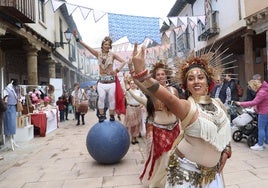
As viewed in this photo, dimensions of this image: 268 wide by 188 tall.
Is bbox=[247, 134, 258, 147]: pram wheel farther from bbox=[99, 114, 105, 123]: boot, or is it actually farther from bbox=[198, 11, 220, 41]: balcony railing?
bbox=[198, 11, 220, 41]: balcony railing

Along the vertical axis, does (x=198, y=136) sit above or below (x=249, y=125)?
above

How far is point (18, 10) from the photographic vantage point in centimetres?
987

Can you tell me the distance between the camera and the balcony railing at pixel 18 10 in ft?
30.8

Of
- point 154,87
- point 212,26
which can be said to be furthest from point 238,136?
point 212,26

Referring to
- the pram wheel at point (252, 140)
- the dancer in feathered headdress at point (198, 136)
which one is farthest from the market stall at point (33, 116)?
the dancer in feathered headdress at point (198, 136)

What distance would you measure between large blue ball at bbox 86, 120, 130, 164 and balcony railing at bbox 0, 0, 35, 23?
5636 mm

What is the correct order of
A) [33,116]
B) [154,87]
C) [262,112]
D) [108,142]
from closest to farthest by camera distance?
[154,87] → [108,142] → [262,112] → [33,116]

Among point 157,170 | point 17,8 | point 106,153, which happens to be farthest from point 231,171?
point 17,8

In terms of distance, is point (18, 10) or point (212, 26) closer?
point (18, 10)

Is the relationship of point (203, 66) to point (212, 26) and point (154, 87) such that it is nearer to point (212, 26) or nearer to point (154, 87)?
point (154, 87)

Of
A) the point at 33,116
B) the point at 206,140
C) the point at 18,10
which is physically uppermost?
the point at 18,10

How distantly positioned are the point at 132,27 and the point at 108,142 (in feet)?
26.9

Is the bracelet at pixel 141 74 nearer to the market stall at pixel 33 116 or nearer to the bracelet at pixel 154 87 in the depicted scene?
the bracelet at pixel 154 87

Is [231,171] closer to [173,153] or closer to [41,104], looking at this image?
[173,153]
